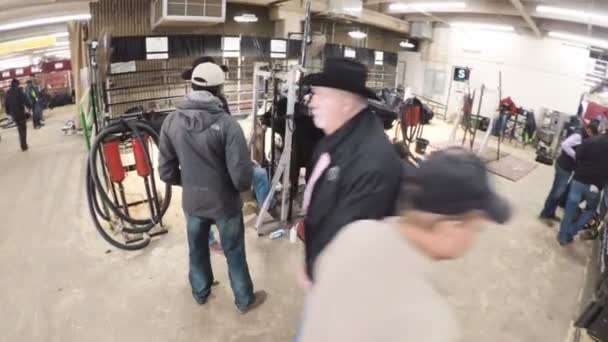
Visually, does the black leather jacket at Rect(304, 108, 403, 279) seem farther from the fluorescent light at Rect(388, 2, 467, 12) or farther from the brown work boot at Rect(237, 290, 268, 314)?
the fluorescent light at Rect(388, 2, 467, 12)

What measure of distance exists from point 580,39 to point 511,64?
190cm

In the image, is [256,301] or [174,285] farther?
[174,285]

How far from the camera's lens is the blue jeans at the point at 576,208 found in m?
3.94

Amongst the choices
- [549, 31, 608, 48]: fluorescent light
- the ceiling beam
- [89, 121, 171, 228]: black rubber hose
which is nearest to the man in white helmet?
[89, 121, 171, 228]: black rubber hose

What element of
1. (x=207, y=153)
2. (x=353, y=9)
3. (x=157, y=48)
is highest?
(x=353, y=9)

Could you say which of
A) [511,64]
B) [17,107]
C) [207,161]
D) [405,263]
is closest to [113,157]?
[207,161]

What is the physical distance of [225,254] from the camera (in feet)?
8.63

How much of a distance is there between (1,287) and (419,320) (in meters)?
3.46

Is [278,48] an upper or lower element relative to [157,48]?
upper

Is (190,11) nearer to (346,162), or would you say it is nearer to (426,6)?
(426,6)

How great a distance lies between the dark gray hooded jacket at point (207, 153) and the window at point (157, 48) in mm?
5811

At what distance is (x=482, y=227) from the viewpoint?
2.93 feet

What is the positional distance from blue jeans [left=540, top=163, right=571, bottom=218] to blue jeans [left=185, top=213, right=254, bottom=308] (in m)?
3.79

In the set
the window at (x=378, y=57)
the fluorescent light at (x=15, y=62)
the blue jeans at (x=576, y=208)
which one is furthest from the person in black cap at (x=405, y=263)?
the fluorescent light at (x=15, y=62)
